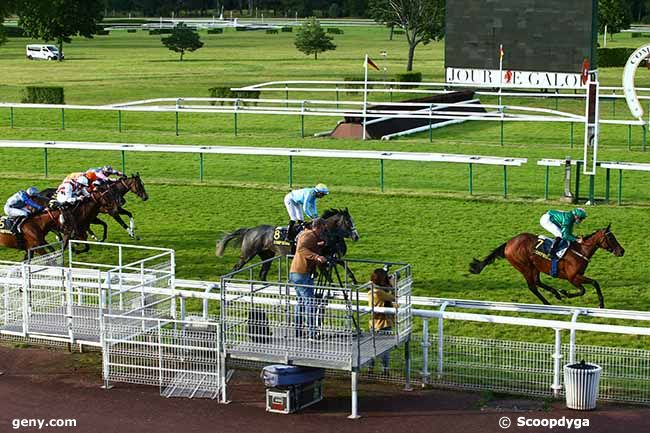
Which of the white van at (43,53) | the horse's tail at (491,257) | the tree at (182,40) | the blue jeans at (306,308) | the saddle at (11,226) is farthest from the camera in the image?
the tree at (182,40)

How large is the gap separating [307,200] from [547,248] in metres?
2.73

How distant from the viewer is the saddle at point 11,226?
15.9 metres

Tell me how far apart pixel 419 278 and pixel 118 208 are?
14.6 feet

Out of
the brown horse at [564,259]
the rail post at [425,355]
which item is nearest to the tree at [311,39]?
the brown horse at [564,259]

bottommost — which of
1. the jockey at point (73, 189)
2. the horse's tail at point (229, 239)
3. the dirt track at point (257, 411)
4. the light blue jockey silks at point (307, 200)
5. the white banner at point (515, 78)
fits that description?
the dirt track at point (257, 411)

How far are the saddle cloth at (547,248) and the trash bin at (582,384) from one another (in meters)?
3.37

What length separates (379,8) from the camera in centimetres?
5084

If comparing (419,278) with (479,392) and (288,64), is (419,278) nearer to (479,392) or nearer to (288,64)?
(479,392)

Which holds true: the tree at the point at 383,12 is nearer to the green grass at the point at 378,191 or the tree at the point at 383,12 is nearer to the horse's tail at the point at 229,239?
the green grass at the point at 378,191

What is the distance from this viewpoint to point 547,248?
1362 centimetres

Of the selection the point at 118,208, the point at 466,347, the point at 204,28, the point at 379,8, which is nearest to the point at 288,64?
the point at 379,8

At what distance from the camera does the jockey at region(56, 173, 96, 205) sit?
53.8 ft

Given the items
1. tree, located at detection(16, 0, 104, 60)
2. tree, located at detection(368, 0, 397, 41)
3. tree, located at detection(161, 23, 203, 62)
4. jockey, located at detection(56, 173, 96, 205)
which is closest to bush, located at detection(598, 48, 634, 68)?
tree, located at detection(368, 0, 397, 41)

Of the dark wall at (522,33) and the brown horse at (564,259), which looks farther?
the dark wall at (522,33)
